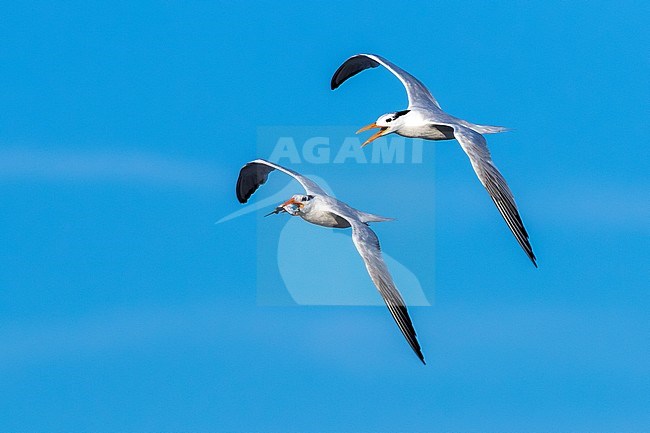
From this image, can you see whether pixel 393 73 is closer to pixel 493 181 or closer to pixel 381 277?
pixel 493 181

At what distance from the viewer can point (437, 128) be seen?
171 ft

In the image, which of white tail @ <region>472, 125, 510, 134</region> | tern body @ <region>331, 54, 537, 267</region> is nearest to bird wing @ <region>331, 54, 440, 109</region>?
tern body @ <region>331, 54, 537, 267</region>

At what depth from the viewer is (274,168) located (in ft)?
192

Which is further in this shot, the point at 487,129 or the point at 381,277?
the point at 487,129

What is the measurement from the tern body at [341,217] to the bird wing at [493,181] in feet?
14.8

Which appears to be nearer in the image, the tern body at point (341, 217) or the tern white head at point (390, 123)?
the tern body at point (341, 217)

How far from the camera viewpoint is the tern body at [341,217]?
4750 cm

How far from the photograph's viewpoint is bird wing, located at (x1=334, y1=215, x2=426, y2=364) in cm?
4681

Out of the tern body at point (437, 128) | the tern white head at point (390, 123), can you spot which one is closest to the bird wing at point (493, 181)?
the tern body at point (437, 128)

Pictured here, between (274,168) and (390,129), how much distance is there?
7.10 m

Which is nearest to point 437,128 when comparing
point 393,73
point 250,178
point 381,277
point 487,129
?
point 487,129

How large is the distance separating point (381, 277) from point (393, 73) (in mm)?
11245

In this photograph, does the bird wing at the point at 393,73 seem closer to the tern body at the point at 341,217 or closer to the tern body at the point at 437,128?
the tern body at the point at 437,128

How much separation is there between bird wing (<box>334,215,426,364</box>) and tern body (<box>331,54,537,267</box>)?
3404 millimetres
